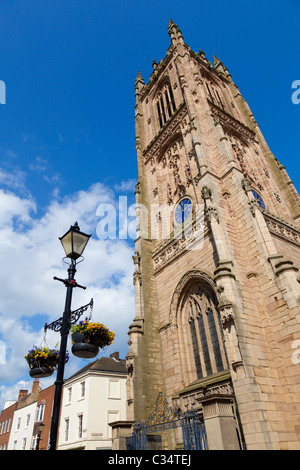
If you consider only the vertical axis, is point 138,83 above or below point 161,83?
above

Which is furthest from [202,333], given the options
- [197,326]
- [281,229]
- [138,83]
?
[138,83]

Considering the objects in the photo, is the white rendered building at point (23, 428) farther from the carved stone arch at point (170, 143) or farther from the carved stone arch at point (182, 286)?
the carved stone arch at point (170, 143)

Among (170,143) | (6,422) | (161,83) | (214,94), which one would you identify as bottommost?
(6,422)

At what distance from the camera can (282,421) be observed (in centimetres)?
933

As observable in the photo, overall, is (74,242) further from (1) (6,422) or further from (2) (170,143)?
(1) (6,422)

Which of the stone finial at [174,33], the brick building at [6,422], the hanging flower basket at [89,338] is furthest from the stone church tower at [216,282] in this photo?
the brick building at [6,422]

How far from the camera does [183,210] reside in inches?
755

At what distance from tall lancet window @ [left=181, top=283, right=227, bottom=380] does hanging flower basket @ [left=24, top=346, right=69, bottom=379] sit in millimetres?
7438

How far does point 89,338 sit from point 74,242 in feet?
7.61

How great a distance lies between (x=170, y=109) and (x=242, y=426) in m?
25.5

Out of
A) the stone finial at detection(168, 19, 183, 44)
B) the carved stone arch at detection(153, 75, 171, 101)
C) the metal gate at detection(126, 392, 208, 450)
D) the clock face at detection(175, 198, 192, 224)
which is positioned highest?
the stone finial at detection(168, 19, 183, 44)

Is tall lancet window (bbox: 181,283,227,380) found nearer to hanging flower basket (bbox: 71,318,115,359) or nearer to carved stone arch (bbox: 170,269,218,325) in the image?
carved stone arch (bbox: 170,269,218,325)

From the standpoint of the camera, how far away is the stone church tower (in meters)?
9.55

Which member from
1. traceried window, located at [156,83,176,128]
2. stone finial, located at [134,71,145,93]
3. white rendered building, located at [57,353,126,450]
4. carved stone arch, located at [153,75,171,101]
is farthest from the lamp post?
stone finial, located at [134,71,145,93]
